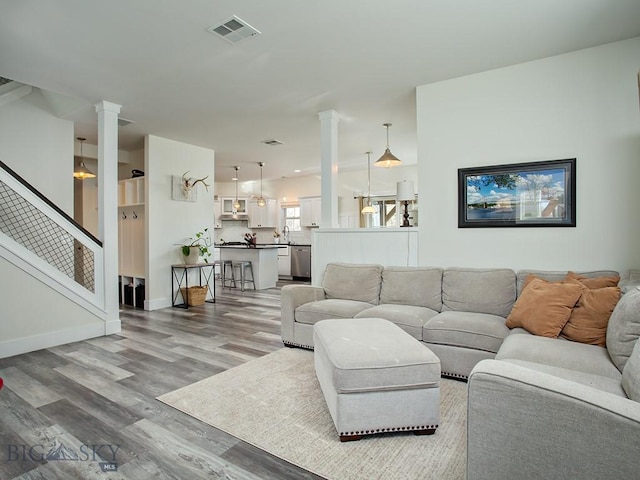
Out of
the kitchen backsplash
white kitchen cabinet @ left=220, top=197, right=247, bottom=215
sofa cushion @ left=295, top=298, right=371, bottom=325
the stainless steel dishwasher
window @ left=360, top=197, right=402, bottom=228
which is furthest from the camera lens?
the kitchen backsplash

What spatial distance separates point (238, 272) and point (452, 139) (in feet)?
18.8

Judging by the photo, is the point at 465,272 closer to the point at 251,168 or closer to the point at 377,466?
the point at 377,466

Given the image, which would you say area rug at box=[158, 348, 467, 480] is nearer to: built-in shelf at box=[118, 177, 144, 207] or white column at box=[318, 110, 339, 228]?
white column at box=[318, 110, 339, 228]

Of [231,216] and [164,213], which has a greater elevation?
[231,216]

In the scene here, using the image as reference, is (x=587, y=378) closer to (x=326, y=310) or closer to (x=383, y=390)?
(x=383, y=390)

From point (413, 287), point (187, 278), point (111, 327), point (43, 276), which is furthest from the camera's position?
point (187, 278)

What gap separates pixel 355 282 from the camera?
386cm

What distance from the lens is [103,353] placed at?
3.56 meters

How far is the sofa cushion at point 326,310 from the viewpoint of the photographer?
3.40 m

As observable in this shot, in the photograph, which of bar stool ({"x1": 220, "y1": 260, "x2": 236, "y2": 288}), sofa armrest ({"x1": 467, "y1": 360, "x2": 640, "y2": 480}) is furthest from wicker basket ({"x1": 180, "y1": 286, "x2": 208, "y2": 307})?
sofa armrest ({"x1": 467, "y1": 360, "x2": 640, "y2": 480})

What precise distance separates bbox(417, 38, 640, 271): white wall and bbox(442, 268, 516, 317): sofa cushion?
37 cm

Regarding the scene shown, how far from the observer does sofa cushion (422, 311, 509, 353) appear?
2.64 m

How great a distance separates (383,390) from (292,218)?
8.47 m

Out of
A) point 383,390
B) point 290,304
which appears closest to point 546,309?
point 383,390
